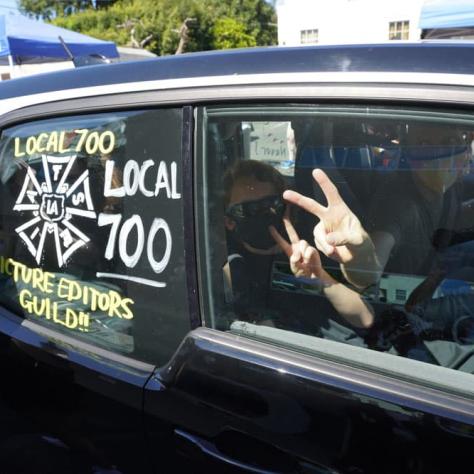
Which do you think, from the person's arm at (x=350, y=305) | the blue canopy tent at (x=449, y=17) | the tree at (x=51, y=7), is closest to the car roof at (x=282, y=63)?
the person's arm at (x=350, y=305)

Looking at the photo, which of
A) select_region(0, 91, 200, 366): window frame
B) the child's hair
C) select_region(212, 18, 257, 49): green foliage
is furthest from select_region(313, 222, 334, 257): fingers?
select_region(212, 18, 257, 49): green foliage

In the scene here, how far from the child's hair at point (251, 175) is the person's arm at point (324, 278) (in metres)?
0.10

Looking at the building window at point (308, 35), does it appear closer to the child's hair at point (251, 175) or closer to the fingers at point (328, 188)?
the child's hair at point (251, 175)

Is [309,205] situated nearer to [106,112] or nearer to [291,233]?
[291,233]

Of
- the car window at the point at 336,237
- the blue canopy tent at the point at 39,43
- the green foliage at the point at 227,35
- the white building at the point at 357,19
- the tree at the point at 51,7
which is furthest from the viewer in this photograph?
the tree at the point at 51,7

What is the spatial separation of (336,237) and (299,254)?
0.10 meters

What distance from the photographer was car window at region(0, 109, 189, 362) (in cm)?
137

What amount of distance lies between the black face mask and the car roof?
1.08 feet

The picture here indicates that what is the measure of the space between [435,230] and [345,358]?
1.34 feet

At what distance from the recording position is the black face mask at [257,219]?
4.59 feet

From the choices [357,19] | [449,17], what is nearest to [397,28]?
[357,19]

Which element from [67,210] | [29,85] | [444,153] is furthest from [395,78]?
[29,85]

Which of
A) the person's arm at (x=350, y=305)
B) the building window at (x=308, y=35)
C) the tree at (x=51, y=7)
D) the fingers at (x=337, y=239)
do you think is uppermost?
the tree at (x=51, y=7)

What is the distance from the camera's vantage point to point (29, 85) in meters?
1.65
